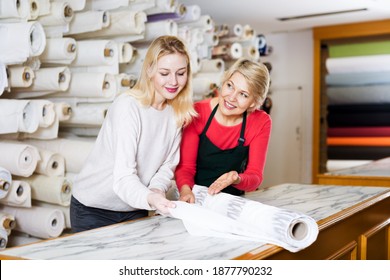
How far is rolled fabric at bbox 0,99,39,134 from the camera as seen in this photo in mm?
2477

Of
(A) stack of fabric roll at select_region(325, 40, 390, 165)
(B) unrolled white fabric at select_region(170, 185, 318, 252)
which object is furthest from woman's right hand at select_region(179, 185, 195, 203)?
(A) stack of fabric roll at select_region(325, 40, 390, 165)

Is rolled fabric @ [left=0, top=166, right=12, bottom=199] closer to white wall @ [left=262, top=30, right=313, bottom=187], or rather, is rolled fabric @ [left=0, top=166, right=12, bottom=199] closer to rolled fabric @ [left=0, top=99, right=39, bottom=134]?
rolled fabric @ [left=0, top=99, right=39, bottom=134]

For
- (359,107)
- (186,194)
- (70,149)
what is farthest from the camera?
(359,107)

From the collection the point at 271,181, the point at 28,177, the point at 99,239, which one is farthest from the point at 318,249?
the point at 271,181

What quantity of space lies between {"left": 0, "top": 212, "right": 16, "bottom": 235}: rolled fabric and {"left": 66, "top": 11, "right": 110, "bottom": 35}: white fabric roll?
104cm

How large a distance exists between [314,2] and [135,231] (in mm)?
3485

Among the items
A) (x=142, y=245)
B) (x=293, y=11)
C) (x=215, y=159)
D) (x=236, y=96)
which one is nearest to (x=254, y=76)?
(x=236, y=96)

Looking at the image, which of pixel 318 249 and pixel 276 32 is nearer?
pixel 318 249

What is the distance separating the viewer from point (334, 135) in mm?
5117

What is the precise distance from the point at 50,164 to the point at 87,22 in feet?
2.68

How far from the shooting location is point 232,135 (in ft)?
6.98

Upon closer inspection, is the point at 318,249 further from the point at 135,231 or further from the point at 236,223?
the point at 135,231

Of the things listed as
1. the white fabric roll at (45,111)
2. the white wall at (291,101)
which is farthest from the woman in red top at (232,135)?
the white wall at (291,101)

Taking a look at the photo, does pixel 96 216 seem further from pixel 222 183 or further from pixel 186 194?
pixel 222 183
